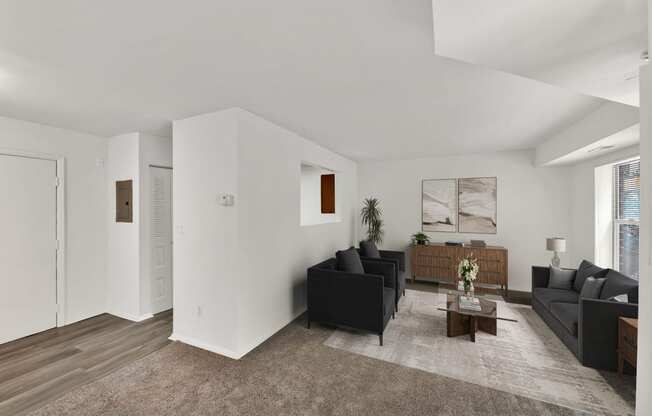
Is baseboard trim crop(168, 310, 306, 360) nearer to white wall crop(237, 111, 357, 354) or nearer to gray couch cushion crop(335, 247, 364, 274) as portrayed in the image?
white wall crop(237, 111, 357, 354)

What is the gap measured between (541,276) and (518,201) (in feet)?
5.13

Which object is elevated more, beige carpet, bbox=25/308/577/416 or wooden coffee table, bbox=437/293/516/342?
wooden coffee table, bbox=437/293/516/342

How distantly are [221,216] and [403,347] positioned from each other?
245 cm

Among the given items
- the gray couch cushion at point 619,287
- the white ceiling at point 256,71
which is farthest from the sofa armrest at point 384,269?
the gray couch cushion at point 619,287

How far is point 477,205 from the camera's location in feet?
17.0

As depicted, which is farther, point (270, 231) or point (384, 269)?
point (384, 269)

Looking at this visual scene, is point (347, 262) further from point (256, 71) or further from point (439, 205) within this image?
point (439, 205)

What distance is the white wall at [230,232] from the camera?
276 centimetres

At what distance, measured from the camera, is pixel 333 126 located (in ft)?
11.2

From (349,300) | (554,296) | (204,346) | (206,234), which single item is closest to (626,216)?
(554,296)

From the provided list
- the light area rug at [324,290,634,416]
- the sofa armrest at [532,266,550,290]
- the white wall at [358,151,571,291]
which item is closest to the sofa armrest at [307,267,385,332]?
the light area rug at [324,290,634,416]

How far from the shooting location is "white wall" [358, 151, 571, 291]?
4.74 meters

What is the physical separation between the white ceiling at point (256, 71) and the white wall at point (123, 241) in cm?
33

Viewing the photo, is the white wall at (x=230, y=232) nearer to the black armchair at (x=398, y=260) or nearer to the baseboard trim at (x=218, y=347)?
the baseboard trim at (x=218, y=347)
